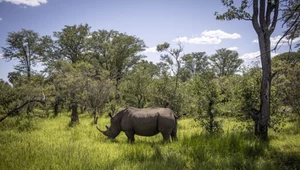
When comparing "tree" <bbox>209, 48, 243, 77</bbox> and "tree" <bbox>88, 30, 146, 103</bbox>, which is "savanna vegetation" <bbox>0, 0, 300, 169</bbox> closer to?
"tree" <bbox>88, 30, 146, 103</bbox>

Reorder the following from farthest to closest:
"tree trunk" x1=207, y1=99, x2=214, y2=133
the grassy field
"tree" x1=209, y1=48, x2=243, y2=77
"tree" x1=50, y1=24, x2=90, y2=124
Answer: "tree" x1=209, y1=48, x2=243, y2=77 → "tree" x1=50, y1=24, x2=90, y2=124 → "tree trunk" x1=207, y1=99, x2=214, y2=133 → the grassy field

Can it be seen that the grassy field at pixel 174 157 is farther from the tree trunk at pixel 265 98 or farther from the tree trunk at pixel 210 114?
the tree trunk at pixel 210 114

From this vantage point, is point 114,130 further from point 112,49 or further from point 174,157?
point 112,49

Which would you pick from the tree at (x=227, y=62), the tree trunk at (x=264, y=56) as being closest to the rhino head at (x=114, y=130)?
the tree trunk at (x=264, y=56)

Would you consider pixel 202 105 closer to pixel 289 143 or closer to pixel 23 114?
pixel 289 143

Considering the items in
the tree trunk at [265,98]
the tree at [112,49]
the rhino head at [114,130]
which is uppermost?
the tree at [112,49]

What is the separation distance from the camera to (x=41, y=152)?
6.02 meters

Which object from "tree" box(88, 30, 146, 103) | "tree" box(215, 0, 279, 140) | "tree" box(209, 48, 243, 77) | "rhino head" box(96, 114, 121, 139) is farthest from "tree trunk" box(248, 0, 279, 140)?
"tree" box(209, 48, 243, 77)

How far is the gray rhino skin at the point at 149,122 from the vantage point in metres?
8.32

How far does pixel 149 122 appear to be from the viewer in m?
8.55

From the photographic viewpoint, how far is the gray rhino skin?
8.32m

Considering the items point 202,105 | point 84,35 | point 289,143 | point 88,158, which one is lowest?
point 289,143

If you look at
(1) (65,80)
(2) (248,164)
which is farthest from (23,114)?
(2) (248,164)

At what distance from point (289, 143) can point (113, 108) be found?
14.4m
